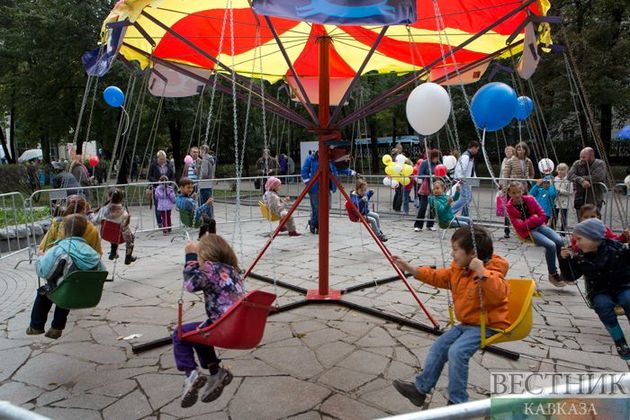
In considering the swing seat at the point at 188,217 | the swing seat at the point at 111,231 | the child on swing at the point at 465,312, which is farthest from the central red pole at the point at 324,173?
the swing seat at the point at 188,217

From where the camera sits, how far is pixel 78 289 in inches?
151

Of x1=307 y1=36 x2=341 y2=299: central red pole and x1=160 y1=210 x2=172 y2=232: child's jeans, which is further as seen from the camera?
x1=160 y1=210 x2=172 y2=232: child's jeans

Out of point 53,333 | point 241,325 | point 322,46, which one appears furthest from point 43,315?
point 322,46

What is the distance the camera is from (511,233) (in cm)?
1011

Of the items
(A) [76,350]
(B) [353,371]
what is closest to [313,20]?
(B) [353,371]

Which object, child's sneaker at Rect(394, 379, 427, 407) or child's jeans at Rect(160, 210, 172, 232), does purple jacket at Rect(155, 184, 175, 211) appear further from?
child's sneaker at Rect(394, 379, 427, 407)

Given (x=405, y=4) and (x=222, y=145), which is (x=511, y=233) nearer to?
(x=405, y=4)

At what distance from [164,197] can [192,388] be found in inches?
313

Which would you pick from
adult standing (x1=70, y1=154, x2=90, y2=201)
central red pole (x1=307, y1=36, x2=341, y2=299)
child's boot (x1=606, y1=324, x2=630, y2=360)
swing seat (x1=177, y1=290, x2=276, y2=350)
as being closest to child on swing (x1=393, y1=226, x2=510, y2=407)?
swing seat (x1=177, y1=290, x2=276, y2=350)

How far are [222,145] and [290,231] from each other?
2329 centimetres

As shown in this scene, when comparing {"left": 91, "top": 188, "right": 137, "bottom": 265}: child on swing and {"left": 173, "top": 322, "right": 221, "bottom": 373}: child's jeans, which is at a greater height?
{"left": 91, "top": 188, "right": 137, "bottom": 265}: child on swing

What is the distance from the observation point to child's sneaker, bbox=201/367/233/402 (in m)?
3.16

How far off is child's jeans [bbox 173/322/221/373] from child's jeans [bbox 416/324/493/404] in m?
1.35

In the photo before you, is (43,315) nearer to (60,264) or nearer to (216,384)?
(60,264)
